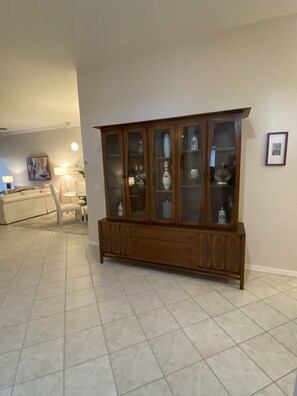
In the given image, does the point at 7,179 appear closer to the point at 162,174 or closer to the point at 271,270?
the point at 162,174

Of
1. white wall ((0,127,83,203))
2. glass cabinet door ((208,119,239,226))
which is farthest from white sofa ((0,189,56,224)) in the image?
glass cabinet door ((208,119,239,226))

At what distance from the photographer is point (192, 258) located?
262 cm

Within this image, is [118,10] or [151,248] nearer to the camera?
[118,10]

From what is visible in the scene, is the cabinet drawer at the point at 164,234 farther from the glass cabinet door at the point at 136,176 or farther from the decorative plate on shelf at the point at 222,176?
the decorative plate on shelf at the point at 222,176

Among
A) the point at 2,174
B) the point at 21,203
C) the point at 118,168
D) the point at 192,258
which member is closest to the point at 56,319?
the point at 192,258

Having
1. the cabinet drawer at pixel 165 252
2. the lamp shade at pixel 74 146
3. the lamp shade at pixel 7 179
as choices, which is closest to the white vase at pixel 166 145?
the cabinet drawer at pixel 165 252

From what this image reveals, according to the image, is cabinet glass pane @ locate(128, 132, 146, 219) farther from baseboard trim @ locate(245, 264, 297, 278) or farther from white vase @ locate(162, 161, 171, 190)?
baseboard trim @ locate(245, 264, 297, 278)

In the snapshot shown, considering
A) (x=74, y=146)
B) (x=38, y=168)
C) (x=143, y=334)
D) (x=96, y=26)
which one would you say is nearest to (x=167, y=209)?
(x=143, y=334)

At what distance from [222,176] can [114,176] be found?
58.2 inches

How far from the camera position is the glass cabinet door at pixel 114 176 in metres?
2.97

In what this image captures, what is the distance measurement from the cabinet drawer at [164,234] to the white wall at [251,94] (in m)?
0.81

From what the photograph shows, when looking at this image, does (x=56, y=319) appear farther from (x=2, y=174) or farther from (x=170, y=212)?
(x=2, y=174)

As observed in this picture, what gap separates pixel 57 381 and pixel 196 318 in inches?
47.3

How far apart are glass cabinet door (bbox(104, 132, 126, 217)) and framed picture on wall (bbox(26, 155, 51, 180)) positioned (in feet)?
18.2
